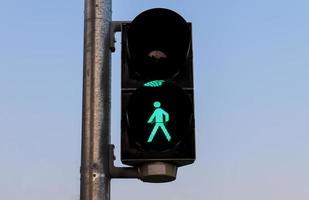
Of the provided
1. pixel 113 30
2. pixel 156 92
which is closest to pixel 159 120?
pixel 156 92

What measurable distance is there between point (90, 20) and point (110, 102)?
47 centimetres

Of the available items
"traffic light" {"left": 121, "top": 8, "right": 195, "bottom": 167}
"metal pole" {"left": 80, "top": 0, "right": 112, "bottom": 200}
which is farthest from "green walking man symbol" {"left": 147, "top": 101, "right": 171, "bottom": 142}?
"metal pole" {"left": 80, "top": 0, "right": 112, "bottom": 200}

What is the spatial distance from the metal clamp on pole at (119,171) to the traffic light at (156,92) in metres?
0.10

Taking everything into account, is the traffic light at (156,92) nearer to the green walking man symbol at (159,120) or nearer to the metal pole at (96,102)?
the green walking man symbol at (159,120)

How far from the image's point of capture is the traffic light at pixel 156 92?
3084 millimetres

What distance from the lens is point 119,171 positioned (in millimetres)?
3205

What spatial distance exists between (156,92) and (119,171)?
1.51 feet

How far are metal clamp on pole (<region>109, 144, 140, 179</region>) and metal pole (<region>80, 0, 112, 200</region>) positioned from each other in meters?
0.03

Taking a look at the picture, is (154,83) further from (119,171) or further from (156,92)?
(119,171)

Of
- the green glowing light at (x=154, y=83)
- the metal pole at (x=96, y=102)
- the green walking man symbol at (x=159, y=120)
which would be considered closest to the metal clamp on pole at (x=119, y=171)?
the metal pole at (x=96, y=102)

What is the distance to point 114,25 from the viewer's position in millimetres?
3432

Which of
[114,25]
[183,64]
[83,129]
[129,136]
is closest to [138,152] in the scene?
[129,136]

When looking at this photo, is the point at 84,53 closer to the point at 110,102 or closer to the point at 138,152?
the point at 110,102

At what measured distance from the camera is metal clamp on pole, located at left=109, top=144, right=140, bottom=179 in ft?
10.5
